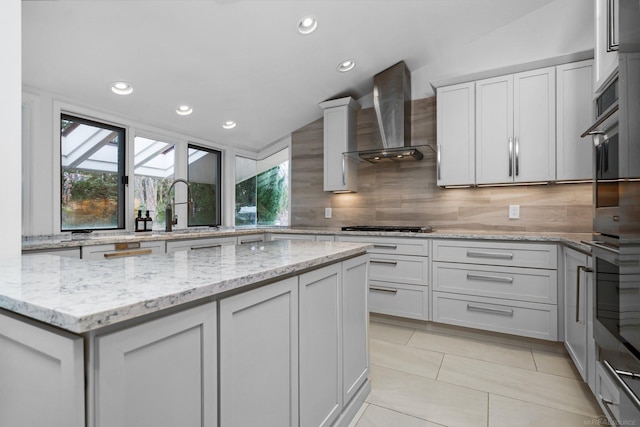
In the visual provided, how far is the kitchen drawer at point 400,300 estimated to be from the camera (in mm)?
2822

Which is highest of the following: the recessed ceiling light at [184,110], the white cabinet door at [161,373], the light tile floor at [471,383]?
the recessed ceiling light at [184,110]

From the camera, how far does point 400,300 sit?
291 cm

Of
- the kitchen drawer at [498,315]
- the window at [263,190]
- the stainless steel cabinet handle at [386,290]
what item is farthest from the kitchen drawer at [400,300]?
the window at [263,190]

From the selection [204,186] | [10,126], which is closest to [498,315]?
[10,126]

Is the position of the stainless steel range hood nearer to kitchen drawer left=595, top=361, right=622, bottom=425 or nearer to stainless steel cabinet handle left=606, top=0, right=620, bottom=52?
stainless steel cabinet handle left=606, top=0, right=620, bottom=52

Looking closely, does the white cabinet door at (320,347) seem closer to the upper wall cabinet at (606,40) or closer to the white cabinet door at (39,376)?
the white cabinet door at (39,376)

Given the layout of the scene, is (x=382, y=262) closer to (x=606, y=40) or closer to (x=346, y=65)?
(x=346, y=65)

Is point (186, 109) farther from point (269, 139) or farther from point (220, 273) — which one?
point (220, 273)

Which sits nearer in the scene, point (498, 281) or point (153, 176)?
point (498, 281)

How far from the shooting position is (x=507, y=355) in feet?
7.84

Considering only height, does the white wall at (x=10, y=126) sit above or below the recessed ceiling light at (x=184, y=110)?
below

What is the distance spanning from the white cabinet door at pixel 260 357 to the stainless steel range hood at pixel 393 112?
7.85 ft

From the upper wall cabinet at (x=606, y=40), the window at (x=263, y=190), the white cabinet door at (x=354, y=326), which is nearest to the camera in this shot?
the upper wall cabinet at (x=606, y=40)

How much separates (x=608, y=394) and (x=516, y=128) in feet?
6.91
